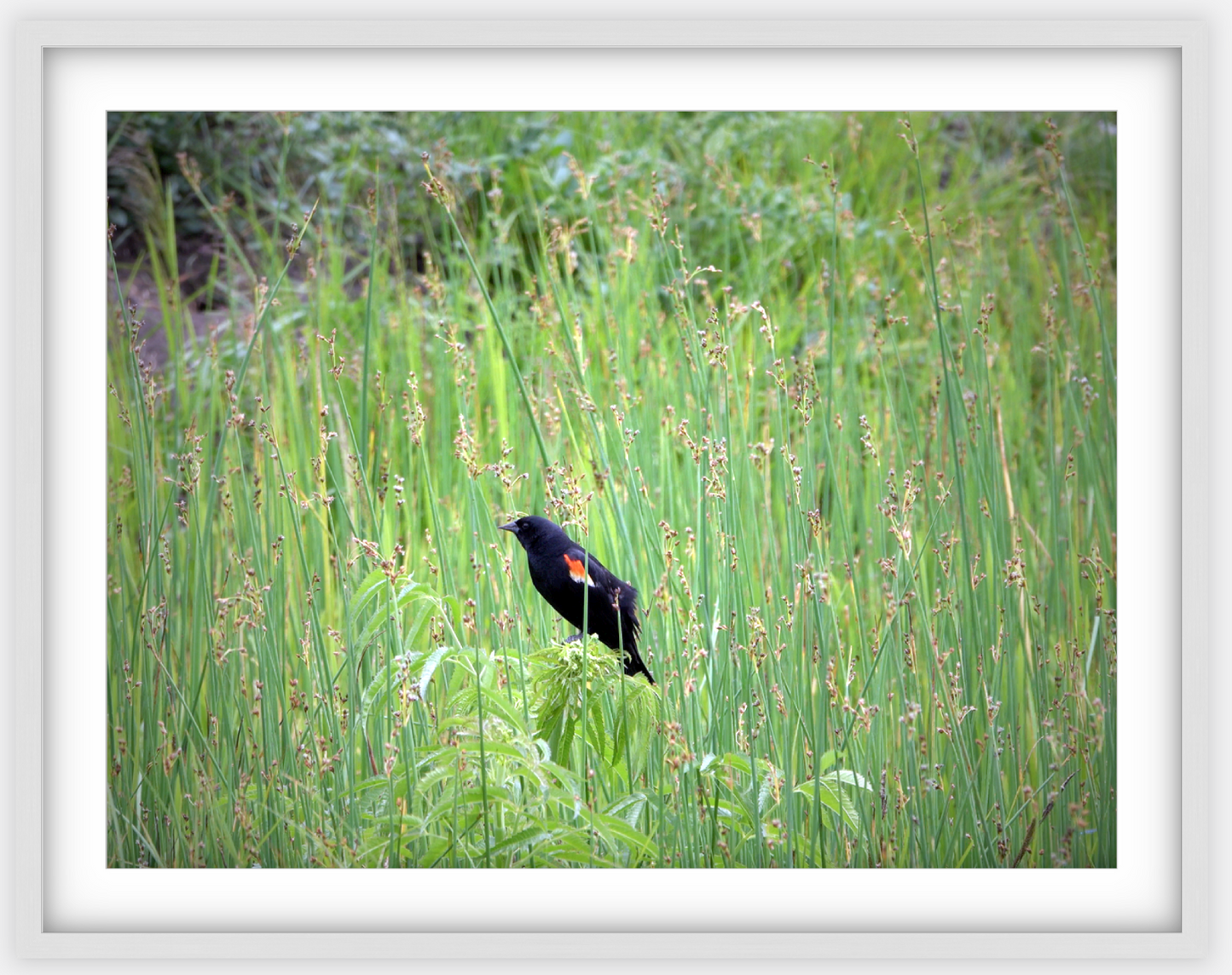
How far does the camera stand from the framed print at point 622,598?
6.01ft

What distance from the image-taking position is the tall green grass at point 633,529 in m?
1.84

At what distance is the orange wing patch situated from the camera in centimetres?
189

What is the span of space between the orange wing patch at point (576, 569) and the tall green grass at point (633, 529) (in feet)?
0.27

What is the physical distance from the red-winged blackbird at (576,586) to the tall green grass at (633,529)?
57mm

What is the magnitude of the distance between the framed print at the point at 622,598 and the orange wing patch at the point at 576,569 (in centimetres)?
3

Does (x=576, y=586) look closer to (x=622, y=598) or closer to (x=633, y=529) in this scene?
(x=622, y=598)

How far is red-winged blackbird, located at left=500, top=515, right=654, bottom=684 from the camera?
1.88m

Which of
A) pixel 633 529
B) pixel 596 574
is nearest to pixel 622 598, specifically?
pixel 596 574

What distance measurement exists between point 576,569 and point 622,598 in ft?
0.44

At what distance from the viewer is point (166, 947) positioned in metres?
1.83
